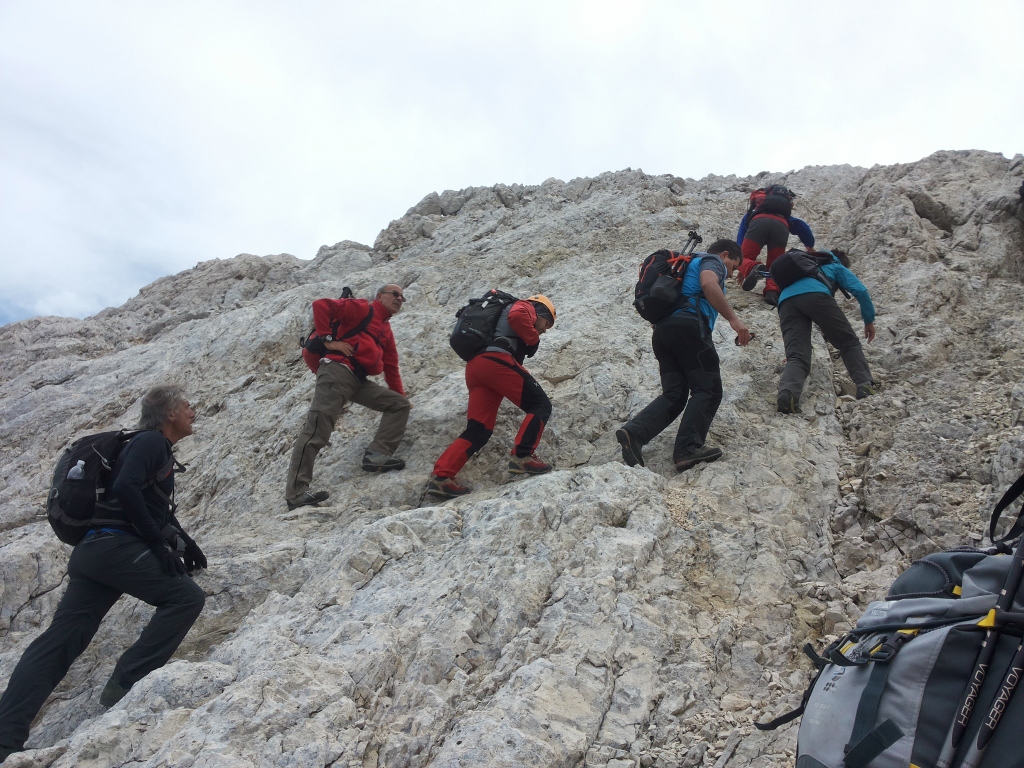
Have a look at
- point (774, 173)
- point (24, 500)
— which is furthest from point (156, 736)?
point (774, 173)

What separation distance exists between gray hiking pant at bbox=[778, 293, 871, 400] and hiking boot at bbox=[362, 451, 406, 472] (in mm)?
4298

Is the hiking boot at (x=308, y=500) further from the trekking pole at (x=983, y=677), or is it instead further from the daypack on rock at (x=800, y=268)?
the trekking pole at (x=983, y=677)

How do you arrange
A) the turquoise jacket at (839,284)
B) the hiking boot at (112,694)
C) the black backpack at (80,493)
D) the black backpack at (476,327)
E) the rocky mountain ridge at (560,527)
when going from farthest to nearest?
the turquoise jacket at (839,284) → the black backpack at (476,327) → the black backpack at (80,493) → the hiking boot at (112,694) → the rocky mountain ridge at (560,527)

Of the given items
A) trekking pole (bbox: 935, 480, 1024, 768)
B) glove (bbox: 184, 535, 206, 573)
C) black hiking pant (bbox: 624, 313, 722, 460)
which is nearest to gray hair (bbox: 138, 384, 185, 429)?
glove (bbox: 184, 535, 206, 573)

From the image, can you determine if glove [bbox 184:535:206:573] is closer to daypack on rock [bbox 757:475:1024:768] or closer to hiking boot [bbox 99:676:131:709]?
hiking boot [bbox 99:676:131:709]

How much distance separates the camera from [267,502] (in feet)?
25.2

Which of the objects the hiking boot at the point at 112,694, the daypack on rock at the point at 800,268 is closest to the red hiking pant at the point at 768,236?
the daypack on rock at the point at 800,268

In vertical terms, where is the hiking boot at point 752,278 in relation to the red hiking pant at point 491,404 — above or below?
above

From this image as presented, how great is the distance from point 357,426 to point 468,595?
442 centimetres

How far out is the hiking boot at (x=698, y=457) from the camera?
21.7ft

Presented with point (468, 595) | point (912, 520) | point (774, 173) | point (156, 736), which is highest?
point (774, 173)

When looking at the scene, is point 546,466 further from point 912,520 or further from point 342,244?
point 342,244

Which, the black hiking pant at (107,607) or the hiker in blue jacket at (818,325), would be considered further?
the hiker in blue jacket at (818,325)

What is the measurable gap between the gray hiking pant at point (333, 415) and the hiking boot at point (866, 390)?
16.6 feet
